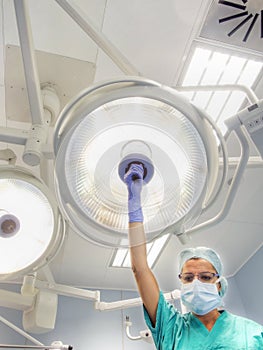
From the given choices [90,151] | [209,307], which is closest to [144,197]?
[90,151]

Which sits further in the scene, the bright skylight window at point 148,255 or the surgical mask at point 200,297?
the bright skylight window at point 148,255

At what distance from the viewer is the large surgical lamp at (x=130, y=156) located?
1.80ft

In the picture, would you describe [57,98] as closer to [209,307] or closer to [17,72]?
[17,72]

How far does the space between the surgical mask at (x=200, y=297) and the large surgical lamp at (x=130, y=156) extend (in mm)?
605

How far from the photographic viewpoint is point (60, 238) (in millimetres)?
827

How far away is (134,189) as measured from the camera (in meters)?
0.62

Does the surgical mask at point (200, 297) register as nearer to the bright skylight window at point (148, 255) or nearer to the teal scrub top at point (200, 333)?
the teal scrub top at point (200, 333)

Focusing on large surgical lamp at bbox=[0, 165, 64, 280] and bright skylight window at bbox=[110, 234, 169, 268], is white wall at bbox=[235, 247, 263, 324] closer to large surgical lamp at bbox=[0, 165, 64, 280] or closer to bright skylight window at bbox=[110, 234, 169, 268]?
bright skylight window at bbox=[110, 234, 169, 268]

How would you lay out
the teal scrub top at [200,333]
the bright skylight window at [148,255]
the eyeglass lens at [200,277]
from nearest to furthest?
1. the teal scrub top at [200,333]
2. the eyeglass lens at [200,277]
3. the bright skylight window at [148,255]

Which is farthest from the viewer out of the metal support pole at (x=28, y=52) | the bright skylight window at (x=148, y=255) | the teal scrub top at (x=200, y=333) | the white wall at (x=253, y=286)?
the white wall at (x=253, y=286)

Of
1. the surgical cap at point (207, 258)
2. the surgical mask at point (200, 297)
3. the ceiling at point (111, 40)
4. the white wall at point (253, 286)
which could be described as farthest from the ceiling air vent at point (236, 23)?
the white wall at point (253, 286)

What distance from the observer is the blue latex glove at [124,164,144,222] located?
0.59 metres

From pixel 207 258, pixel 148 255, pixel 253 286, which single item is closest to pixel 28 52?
pixel 207 258

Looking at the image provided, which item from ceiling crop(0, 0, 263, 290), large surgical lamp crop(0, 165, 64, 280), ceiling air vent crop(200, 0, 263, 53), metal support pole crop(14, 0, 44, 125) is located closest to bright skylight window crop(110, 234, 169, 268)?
ceiling crop(0, 0, 263, 290)
